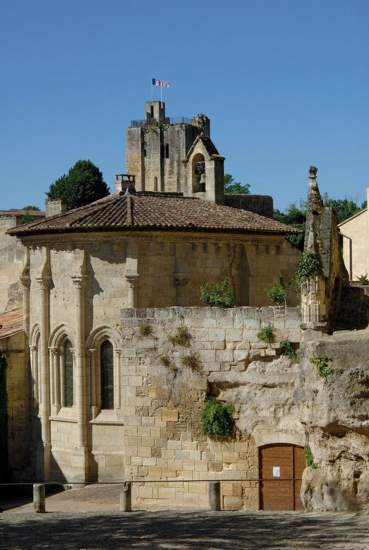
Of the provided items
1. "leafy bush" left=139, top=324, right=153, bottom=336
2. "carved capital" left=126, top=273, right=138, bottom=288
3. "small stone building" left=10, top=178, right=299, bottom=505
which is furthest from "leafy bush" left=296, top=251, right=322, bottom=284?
"carved capital" left=126, top=273, right=138, bottom=288

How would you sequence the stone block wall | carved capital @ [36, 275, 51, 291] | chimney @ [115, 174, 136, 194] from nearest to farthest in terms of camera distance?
the stone block wall
carved capital @ [36, 275, 51, 291]
chimney @ [115, 174, 136, 194]

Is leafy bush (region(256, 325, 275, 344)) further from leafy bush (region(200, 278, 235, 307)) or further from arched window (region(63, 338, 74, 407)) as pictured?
arched window (region(63, 338, 74, 407))

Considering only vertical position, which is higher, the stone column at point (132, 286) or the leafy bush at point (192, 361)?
the stone column at point (132, 286)

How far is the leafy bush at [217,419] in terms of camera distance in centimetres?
2664

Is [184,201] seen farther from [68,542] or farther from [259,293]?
[68,542]

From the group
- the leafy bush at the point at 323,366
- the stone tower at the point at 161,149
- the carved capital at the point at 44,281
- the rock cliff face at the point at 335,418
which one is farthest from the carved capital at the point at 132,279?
the stone tower at the point at 161,149

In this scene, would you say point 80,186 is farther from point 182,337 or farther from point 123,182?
point 182,337

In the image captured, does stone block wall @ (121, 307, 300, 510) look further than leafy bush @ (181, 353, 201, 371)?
No

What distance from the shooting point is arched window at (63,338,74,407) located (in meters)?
35.9

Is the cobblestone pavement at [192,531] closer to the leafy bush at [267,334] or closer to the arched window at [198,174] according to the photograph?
the leafy bush at [267,334]

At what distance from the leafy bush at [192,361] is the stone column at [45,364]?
10473mm

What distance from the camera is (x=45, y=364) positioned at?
120ft

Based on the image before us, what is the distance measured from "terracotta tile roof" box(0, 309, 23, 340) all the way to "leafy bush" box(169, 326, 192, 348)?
39.9 feet

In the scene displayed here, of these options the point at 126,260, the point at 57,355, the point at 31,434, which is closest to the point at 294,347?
the point at 126,260
